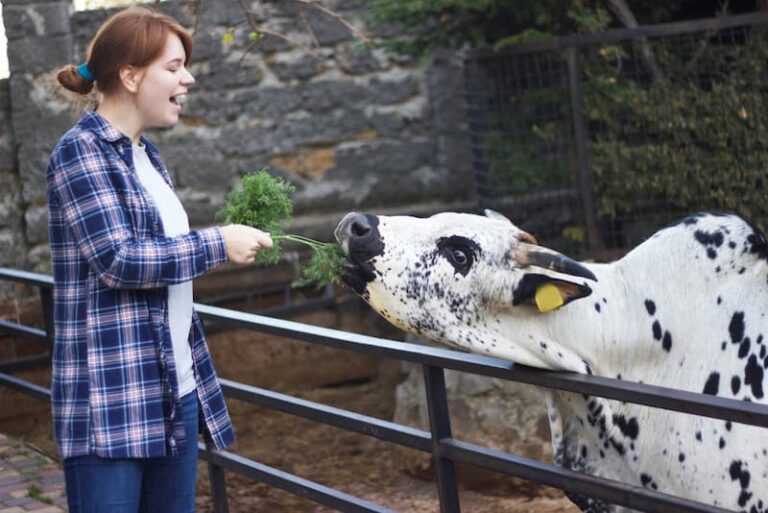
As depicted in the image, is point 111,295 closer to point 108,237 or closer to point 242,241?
point 108,237

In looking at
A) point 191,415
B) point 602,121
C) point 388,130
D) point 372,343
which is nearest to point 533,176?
point 602,121

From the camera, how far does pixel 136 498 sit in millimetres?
2760

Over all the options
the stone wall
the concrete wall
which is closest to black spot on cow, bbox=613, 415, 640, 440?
the concrete wall

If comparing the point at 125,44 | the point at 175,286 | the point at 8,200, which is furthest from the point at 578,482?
the point at 8,200

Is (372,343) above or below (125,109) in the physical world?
below

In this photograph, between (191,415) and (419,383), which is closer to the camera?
(191,415)

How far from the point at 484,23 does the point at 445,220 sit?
4.40 metres

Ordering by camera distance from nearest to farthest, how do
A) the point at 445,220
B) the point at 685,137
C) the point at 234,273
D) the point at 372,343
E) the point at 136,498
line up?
the point at 136,498 → the point at 445,220 → the point at 372,343 → the point at 685,137 → the point at 234,273

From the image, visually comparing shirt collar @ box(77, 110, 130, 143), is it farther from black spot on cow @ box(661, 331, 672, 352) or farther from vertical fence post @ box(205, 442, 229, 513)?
vertical fence post @ box(205, 442, 229, 513)

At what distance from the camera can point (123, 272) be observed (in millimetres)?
2611

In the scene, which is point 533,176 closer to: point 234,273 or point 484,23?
point 484,23

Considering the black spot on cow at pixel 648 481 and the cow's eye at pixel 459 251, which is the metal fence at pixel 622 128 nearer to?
the black spot on cow at pixel 648 481

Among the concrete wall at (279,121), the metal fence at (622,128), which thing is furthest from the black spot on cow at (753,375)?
the concrete wall at (279,121)

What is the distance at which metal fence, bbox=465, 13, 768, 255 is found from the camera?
659 cm
